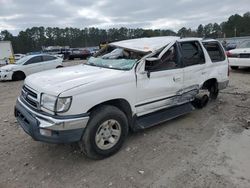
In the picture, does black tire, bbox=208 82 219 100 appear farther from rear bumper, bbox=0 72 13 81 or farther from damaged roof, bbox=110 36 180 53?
rear bumper, bbox=0 72 13 81

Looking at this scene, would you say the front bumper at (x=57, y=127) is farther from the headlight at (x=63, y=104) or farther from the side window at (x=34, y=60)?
the side window at (x=34, y=60)

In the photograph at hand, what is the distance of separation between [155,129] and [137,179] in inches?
70.2

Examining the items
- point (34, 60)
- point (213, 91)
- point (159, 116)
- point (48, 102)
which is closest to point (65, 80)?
point (48, 102)

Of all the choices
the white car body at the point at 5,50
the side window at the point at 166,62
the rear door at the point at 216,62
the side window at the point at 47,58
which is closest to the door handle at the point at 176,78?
the side window at the point at 166,62

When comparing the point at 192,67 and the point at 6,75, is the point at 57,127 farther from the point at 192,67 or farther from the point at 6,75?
the point at 6,75

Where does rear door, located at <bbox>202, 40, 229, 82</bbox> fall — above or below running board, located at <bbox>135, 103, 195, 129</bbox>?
above

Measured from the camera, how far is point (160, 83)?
4.55 m

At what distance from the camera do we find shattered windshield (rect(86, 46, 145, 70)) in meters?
4.32

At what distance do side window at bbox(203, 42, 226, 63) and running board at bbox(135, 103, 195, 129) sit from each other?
4.80 feet

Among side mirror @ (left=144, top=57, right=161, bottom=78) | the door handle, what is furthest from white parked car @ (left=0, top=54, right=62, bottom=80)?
side mirror @ (left=144, top=57, right=161, bottom=78)

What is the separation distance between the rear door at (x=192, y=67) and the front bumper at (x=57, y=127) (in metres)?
2.53

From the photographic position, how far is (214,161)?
3707 mm

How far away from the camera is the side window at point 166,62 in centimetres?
441

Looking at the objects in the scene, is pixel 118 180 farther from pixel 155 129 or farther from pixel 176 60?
pixel 176 60
